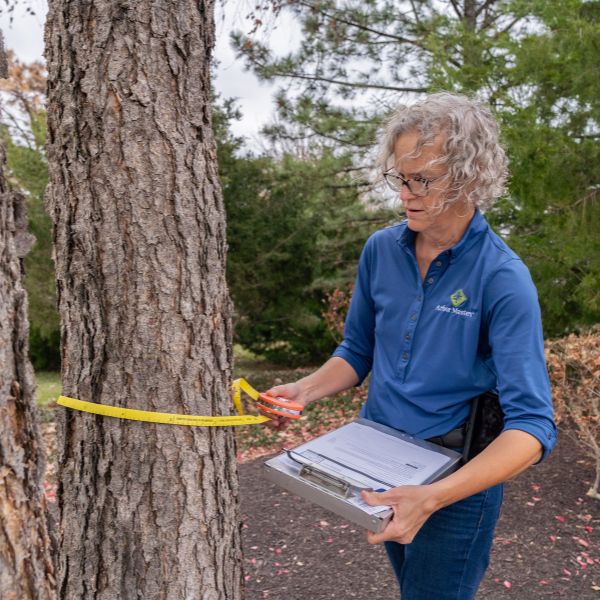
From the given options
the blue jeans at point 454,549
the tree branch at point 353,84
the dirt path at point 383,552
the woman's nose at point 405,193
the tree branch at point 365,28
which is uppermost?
the tree branch at point 365,28

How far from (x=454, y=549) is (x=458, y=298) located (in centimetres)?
69

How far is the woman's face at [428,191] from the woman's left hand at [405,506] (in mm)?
710

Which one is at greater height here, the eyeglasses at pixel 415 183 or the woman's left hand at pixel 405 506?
the eyeglasses at pixel 415 183

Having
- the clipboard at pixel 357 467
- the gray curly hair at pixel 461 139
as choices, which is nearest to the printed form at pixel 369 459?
the clipboard at pixel 357 467

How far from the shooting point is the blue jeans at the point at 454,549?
175 centimetres

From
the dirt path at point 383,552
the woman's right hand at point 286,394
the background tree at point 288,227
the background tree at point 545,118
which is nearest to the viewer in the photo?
the woman's right hand at point 286,394

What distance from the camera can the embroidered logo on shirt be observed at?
1673 millimetres

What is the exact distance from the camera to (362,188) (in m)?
9.64

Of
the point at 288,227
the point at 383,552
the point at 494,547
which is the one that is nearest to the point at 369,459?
the point at 383,552

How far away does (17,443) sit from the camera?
46.0 inches

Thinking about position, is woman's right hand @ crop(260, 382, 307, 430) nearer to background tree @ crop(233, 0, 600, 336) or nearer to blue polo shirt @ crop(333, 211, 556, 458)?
blue polo shirt @ crop(333, 211, 556, 458)

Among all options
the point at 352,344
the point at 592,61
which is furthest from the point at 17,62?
the point at 352,344

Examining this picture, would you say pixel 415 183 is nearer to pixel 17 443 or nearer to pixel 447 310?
pixel 447 310

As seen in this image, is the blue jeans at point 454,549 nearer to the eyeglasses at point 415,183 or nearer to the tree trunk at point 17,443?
the eyeglasses at point 415,183
